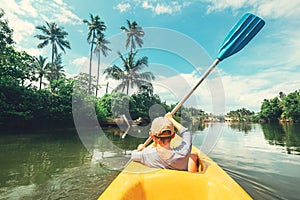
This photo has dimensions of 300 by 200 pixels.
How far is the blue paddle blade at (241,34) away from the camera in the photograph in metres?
2.99

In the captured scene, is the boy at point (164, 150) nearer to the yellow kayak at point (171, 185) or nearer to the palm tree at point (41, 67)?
the yellow kayak at point (171, 185)

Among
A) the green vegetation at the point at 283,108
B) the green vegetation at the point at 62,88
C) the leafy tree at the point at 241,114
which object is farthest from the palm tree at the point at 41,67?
the leafy tree at the point at 241,114

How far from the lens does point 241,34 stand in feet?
10.0

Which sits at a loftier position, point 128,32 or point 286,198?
point 128,32

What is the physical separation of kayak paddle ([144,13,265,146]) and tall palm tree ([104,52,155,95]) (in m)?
15.2

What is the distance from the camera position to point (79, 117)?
1587cm

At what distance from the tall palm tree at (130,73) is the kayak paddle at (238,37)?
15158mm

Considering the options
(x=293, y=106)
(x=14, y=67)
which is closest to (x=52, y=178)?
(x=14, y=67)

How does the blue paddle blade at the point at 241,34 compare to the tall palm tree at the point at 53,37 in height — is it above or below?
below

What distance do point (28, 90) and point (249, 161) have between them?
13.1 m

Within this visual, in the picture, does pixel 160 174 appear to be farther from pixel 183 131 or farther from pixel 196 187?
pixel 183 131

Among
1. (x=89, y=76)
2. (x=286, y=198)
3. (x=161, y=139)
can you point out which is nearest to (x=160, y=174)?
(x=161, y=139)

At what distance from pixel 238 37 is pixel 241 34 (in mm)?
64

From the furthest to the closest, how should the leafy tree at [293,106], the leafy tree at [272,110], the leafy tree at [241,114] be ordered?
the leafy tree at [241,114] → the leafy tree at [272,110] → the leafy tree at [293,106]
